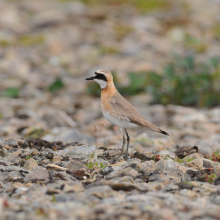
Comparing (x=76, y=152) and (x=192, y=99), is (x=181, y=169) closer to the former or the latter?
(x=76, y=152)

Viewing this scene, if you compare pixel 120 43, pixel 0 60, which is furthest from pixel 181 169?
pixel 120 43

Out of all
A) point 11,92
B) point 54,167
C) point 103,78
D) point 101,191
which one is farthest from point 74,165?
point 11,92

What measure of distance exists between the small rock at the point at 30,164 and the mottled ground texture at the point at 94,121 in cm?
2

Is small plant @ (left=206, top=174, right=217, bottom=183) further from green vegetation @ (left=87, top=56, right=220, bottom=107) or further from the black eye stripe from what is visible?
green vegetation @ (left=87, top=56, right=220, bottom=107)

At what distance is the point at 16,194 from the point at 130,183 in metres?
1.39

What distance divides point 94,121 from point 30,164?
5.40 metres

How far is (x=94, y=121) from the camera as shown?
1163cm

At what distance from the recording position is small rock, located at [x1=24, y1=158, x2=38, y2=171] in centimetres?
627

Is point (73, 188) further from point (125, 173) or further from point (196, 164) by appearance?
point (196, 164)

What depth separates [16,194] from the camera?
5117mm

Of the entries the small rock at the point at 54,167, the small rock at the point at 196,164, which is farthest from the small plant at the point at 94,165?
the small rock at the point at 196,164

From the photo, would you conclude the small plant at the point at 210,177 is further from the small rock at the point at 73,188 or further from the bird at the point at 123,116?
the small rock at the point at 73,188

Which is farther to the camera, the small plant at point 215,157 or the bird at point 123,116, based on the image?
the small plant at point 215,157

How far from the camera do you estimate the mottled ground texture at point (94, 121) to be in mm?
4961
